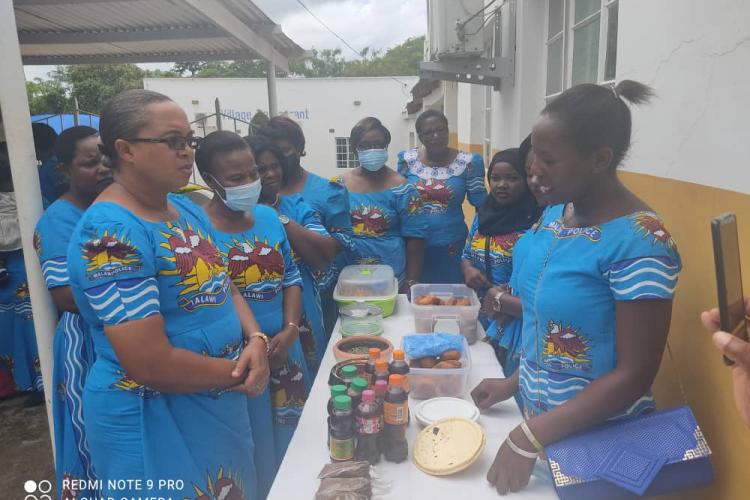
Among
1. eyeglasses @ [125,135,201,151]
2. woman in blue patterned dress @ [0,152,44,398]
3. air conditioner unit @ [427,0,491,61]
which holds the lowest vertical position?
woman in blue patterned dress @ [0,152,44,398]

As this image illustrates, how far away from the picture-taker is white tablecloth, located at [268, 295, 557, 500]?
1437 mm

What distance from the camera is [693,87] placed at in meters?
1.68

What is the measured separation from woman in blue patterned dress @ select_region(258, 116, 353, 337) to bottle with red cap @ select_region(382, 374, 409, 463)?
167cm

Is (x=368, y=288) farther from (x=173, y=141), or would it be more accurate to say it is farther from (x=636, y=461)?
(x=636, y=461)

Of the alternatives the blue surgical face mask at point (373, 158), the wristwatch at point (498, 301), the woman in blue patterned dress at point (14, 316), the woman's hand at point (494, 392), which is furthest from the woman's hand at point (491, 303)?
the woman in blue patterned dress at point (14, 316)

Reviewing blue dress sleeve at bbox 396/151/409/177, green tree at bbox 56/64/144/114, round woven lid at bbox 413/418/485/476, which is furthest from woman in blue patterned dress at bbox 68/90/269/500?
green tree at bbox 56/64/144/114

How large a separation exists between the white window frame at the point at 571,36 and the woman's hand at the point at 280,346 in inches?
87.7

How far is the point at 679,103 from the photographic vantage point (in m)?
1.79

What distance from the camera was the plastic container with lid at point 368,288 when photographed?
2.85 m

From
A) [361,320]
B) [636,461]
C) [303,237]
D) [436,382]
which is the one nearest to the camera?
[636,461]

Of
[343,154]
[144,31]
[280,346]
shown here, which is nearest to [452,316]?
[280,346]

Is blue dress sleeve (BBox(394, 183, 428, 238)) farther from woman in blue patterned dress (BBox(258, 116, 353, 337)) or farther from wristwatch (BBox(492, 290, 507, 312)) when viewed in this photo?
wristwatch (BBox(492, 290, 507, 312))

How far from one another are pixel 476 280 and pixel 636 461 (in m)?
1.55

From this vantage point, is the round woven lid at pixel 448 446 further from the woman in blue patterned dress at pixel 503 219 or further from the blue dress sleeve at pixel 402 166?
the blue dress sleeve at pixel 402 166
